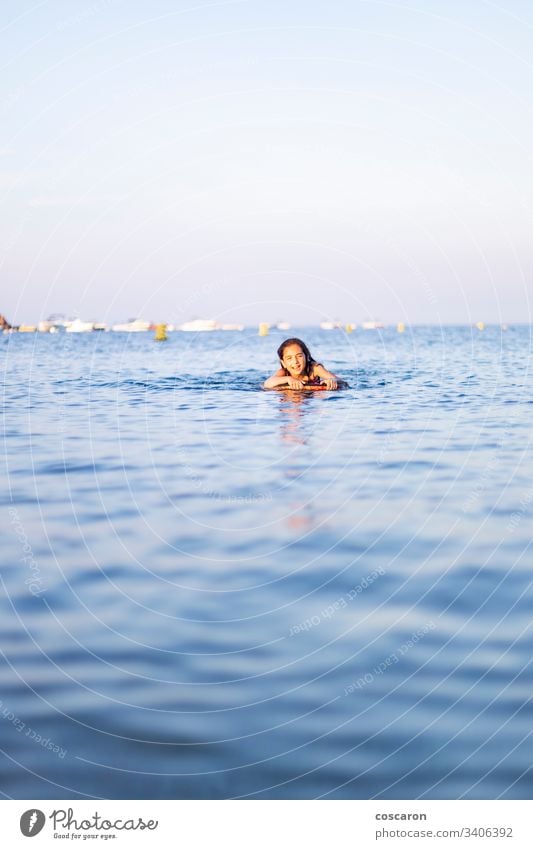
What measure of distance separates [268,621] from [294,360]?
567 inches

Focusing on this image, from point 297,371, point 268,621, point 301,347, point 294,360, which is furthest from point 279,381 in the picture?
point 268,621

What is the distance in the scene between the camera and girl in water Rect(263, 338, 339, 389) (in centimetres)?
1981

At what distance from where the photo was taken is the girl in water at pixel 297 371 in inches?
780

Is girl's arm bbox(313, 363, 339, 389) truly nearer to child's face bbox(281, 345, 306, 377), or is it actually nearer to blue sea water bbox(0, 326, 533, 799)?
child's face bbox(281, 345, 306, 377)

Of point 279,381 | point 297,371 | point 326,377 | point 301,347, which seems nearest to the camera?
point 301,347

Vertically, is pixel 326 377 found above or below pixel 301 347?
below

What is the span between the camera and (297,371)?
2059cm

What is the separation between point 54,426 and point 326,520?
334 inches

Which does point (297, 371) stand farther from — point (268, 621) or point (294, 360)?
point (268, 621)

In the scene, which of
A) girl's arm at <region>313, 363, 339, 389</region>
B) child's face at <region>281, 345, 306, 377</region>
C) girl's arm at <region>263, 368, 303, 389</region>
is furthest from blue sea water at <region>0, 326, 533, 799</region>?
girl's arm at <region>263, 368, 303, 389</region>

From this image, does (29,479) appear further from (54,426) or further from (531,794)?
(531,794)

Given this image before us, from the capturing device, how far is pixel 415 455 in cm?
1205

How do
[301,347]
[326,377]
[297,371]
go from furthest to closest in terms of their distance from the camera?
1. [326,377]
2. [297,371]
3. [301,347]

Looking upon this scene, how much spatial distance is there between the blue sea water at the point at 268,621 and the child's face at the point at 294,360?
664 centimetres
